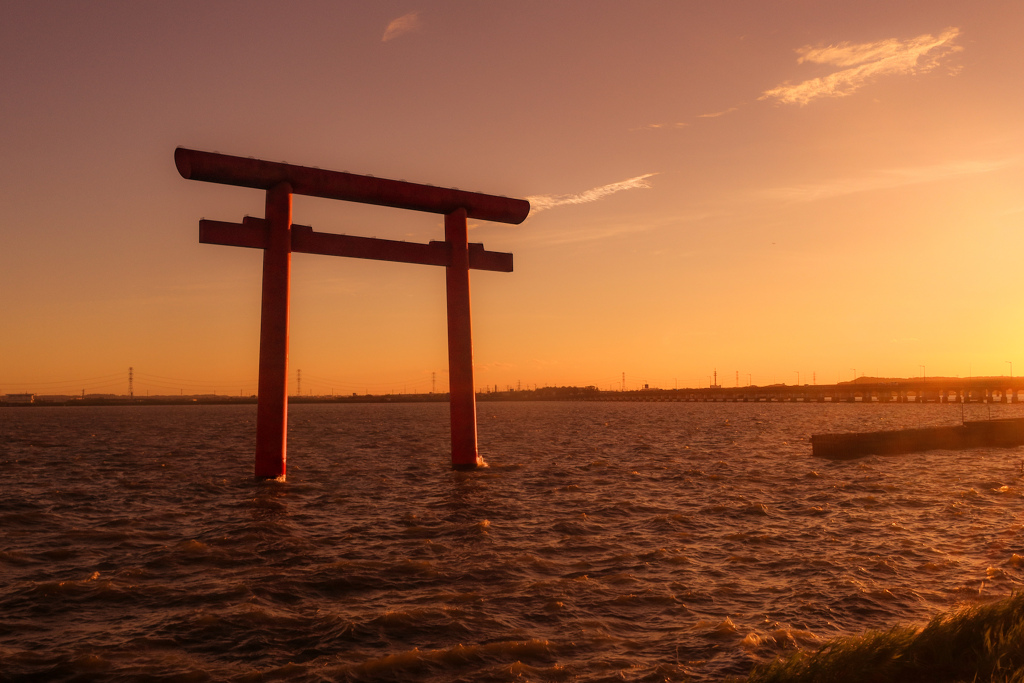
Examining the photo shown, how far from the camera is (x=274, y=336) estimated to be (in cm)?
1262

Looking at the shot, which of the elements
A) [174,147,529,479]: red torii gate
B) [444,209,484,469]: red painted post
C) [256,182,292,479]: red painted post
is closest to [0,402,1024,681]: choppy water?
[256,182,292,479]: red painted post

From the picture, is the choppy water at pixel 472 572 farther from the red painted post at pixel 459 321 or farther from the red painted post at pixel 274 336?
the red painted post at pixel 459 321

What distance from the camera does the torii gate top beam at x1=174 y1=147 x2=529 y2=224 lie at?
12164 millimetres

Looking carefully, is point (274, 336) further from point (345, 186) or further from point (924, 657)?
point (924, 657)

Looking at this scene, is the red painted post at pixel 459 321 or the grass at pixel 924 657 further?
the red painted post at pixel 459 321

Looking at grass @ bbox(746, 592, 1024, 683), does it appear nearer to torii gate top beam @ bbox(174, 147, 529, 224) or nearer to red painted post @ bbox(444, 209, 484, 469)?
red painted post @ bbox(444, 209, 484, 469)

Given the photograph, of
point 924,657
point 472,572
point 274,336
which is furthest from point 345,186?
point 924,657

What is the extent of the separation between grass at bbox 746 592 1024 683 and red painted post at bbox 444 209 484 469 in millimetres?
10179

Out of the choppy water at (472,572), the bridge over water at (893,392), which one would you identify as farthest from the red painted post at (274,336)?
the bridge over water at (893,392)

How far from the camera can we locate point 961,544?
9.62m

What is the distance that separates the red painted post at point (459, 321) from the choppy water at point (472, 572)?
1908 mm

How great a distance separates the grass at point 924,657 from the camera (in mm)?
4387

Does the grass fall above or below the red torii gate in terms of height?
below

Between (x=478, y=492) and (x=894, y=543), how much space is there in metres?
7.73
